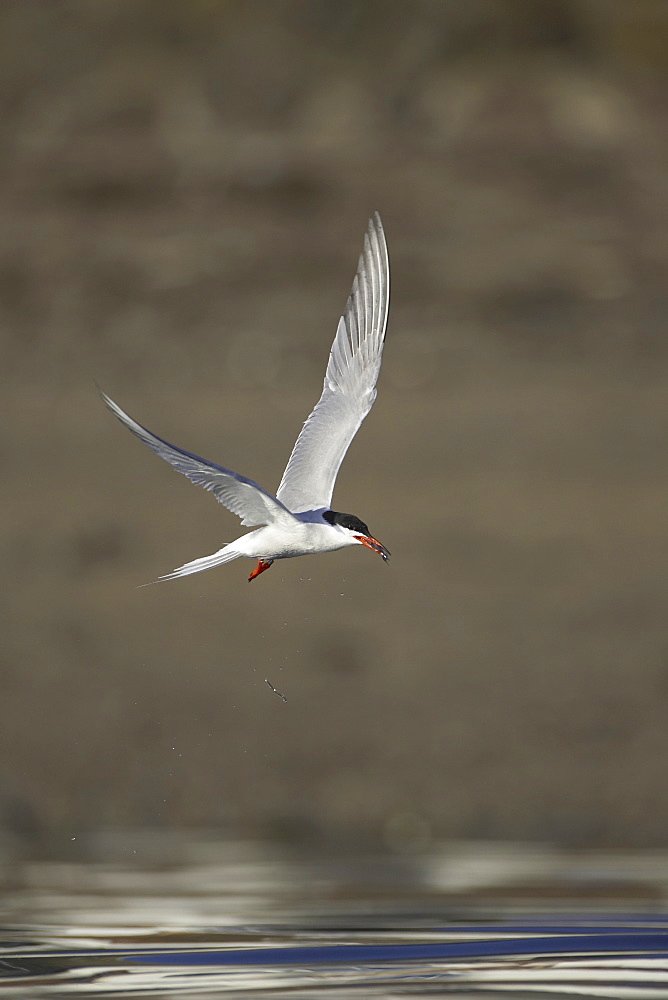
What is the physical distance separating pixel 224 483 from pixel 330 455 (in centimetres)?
178

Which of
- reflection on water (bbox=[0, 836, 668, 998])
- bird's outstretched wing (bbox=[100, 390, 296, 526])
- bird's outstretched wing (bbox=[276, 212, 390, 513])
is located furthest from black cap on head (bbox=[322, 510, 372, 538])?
reflection on water (bbox=[0, 836, 668, 998])

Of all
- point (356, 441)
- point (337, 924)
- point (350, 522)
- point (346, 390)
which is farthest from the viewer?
point (356, 441)

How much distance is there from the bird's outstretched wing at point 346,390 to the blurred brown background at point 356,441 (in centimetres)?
362

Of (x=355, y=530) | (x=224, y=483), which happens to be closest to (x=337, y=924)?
(x=355, y=530)

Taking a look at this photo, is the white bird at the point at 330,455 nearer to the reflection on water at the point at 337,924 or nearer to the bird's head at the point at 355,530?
the bird's head at the point at 355,530

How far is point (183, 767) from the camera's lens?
14.8 metres

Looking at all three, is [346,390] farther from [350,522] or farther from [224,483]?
[224,483]

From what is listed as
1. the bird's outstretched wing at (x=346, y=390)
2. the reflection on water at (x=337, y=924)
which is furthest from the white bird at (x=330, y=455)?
the reflection on water at (x=337, y=924)

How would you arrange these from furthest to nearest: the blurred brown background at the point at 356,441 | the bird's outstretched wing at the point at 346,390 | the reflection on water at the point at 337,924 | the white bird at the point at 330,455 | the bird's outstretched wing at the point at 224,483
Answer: the blurred brown background at the point at 356,441 < the bird's outstretched wing at the point at 346,390 < the white bird at the point at 330,455 < the reflection on water at the point at 337,924 < the bird's outstretched wing at the point at 224,483

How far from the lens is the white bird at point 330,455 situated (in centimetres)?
1029

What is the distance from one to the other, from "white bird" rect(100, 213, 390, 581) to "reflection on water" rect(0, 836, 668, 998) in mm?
2033

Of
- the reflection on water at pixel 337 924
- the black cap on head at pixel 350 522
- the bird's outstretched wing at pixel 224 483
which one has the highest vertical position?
the black cap on head at pixel 350 522

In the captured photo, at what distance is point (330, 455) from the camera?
37.1 feet

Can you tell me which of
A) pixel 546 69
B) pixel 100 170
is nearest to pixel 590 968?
pixel 100 170
